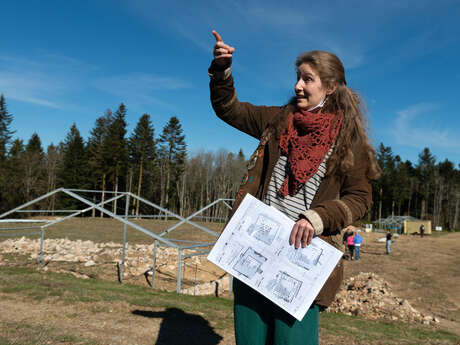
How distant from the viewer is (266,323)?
5.31ft

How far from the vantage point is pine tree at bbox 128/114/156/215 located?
4638 centimetres

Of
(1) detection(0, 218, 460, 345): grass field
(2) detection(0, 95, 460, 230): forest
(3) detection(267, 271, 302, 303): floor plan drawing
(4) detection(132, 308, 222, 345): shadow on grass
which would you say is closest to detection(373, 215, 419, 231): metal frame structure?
(2) detection(0, 95, 460, 230): forest

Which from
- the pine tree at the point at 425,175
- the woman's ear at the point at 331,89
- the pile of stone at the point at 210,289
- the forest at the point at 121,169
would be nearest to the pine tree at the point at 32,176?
the forest at the point at 121,169

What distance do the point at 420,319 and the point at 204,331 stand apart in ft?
19.9

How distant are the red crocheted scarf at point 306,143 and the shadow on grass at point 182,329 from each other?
339 cm

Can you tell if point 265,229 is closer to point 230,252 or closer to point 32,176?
point 230,252

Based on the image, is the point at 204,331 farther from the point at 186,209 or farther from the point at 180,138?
the point at 186,209

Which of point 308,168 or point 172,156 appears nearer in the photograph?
point 308,168

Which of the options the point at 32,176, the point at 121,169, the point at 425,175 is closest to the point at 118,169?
the point at 121,169

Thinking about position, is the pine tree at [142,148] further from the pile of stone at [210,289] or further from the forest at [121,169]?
the pile of stone at [210,289]

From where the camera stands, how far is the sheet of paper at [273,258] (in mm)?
1484

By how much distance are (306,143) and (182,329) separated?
3.91 metres

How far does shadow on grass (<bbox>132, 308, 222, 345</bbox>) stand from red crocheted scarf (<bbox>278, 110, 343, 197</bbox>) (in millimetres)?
3389

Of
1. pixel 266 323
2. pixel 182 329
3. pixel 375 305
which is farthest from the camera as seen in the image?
pixel 375 305
